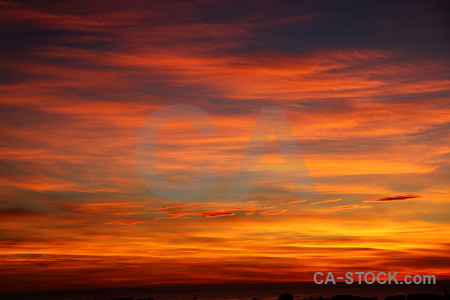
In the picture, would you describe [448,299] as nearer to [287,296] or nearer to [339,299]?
[339,299]

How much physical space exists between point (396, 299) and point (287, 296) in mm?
31389

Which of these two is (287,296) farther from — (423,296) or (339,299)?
(423,296)

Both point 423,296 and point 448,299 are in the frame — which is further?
point 423,296

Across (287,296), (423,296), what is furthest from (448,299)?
(287,296)

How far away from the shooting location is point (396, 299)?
142125mm

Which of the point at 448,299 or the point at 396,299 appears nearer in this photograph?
the point at 448,299

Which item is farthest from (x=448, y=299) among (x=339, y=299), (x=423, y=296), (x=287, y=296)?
(x=287, y=296)

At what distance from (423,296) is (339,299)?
2421 centimetres

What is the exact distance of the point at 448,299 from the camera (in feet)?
430

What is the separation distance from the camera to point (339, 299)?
136375mm

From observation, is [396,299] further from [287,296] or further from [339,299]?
[287,296]

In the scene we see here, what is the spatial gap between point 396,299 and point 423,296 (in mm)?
7188

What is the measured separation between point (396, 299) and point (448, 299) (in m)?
14.7

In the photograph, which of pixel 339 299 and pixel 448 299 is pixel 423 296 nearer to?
pixel 448 299
